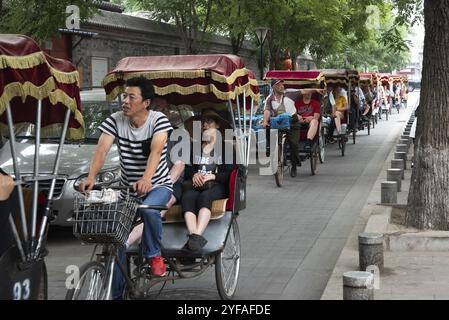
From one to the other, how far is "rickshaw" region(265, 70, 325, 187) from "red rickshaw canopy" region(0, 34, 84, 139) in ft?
26.7

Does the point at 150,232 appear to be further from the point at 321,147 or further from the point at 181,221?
the point at 321,147

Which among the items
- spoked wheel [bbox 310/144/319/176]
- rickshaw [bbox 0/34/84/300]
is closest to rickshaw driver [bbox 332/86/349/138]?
spoked wheel [bbox 310/144/319/176]

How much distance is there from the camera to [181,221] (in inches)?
265

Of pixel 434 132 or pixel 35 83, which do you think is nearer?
pixel 35 83

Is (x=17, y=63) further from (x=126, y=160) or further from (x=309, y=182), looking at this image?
(x=309, y=182)

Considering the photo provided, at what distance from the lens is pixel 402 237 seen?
8.12 meters

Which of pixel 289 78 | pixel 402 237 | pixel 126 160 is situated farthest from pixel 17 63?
pixel 289 78

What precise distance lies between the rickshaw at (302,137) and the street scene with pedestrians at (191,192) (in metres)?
0.07

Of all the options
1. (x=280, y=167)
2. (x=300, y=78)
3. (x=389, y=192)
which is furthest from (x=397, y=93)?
(x=389, y=192)

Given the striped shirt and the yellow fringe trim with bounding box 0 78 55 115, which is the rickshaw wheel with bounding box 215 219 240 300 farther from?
the yellow fringe trim with bounding box 0 78 55 115

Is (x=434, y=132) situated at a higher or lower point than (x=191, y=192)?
higher

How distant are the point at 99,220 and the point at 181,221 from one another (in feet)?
5.72

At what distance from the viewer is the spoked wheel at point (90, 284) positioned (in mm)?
4879

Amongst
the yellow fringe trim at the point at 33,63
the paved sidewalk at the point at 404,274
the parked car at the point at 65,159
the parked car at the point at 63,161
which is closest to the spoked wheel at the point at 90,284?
the yellow fringe trim at the point at 33,63
